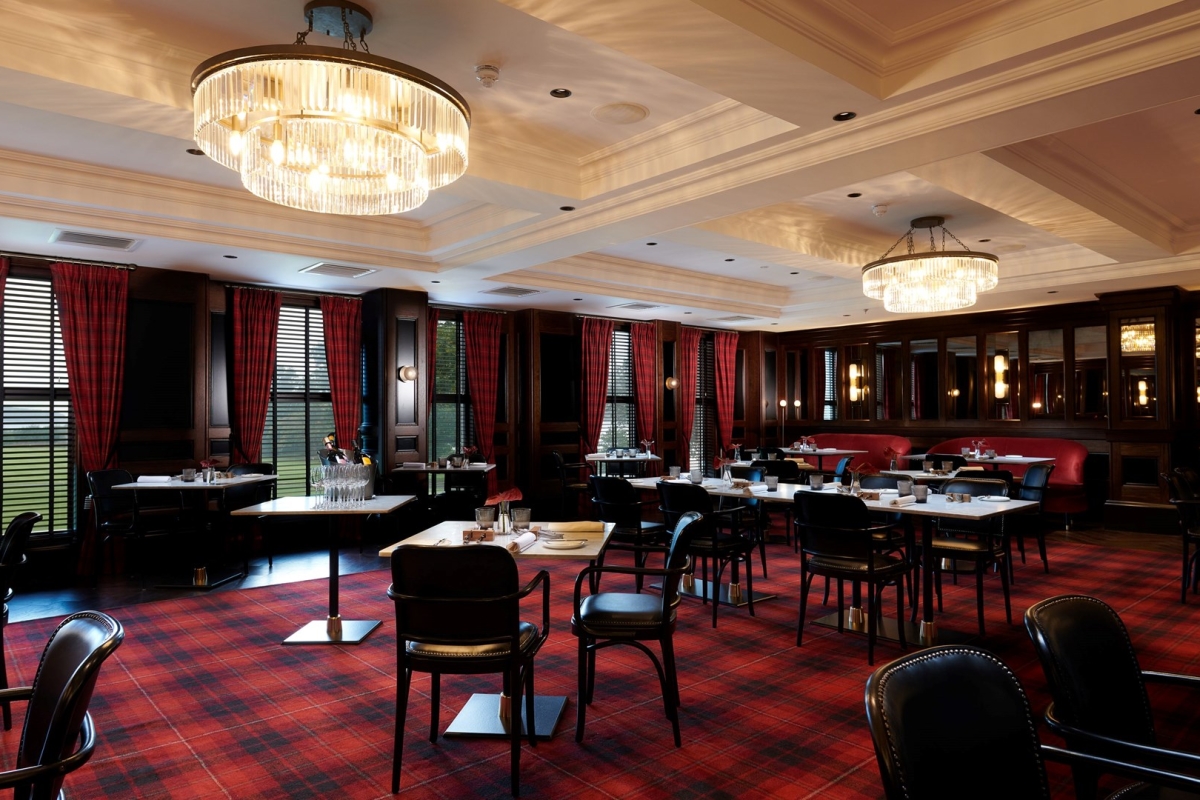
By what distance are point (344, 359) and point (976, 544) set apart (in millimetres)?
6953

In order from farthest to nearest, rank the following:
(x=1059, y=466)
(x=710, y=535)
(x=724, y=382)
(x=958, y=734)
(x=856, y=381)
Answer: (x=724, y=382), (x=856, y=381), (x=1059, y=466), (x=710, y=535), (x=958, y=734)

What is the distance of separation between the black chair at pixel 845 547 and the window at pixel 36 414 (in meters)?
6.72

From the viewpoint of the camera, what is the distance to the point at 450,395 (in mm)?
10062

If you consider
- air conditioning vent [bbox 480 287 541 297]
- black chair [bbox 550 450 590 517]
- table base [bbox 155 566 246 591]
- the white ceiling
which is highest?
the white ceiling

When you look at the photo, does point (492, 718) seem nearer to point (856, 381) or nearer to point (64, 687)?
point (64, 687)

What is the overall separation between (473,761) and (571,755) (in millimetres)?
426

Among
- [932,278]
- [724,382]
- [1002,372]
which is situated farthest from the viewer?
[724,382]

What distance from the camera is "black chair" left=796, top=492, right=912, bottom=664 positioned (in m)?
4.40

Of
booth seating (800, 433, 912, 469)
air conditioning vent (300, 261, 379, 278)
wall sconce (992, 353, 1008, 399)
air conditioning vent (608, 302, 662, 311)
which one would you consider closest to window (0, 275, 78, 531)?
air conditioning vent (300, 261, 379, 278)

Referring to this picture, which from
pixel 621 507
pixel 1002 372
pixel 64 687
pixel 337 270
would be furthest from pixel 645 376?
pixel 64 687

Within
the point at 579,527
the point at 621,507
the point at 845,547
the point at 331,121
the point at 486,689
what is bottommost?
the point at 486,689

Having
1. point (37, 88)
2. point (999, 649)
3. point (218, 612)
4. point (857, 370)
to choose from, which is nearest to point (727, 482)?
point (999, 649)

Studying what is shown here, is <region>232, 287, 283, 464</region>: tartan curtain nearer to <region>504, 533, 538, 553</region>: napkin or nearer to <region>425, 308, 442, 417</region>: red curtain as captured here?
<region>425, 308, 442, 417</region>: red curtain

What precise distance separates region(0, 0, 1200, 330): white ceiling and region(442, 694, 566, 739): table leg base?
3.09m
